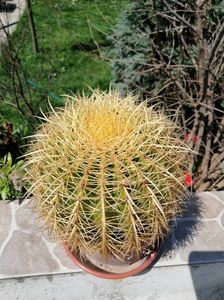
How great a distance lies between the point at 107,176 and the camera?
170cm

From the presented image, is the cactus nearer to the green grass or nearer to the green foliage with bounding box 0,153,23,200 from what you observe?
the green foliage with bounding box 0,153,23,200

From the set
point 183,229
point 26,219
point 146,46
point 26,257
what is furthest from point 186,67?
point 26,257

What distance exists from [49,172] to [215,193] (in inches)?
46.9

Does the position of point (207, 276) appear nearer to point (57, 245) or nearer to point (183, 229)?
point (183, 229)

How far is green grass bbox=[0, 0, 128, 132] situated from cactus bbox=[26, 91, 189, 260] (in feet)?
5.91

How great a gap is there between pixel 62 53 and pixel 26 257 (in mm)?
3008

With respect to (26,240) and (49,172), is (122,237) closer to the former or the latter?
(49,172)

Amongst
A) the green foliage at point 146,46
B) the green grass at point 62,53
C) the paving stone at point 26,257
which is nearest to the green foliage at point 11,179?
the paving stone at point 26,257

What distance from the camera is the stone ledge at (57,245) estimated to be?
212cm

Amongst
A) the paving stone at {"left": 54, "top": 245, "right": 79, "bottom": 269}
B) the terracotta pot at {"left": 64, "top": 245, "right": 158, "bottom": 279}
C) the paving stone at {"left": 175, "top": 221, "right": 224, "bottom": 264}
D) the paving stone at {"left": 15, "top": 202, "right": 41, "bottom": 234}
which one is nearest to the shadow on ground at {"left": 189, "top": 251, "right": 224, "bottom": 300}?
the paving stone at {"left": 175, "top": 221, "right": 224, "bottom": 264}

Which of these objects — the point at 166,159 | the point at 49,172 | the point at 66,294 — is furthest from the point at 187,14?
the point at 66,294

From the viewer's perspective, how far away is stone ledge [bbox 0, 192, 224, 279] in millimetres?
2121

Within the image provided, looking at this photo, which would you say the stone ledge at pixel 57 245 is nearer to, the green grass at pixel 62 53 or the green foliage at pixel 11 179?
the green foliage at pixel 11 179

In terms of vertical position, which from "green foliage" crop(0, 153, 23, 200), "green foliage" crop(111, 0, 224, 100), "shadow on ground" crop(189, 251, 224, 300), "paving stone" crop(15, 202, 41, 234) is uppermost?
"green foliage" crop(111, 0, 224, 100)
